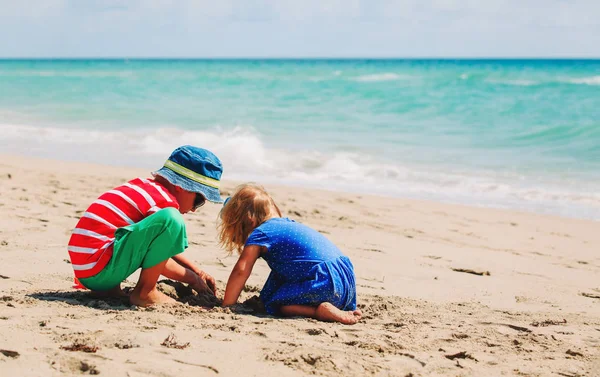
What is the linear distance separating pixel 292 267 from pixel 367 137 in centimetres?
1040

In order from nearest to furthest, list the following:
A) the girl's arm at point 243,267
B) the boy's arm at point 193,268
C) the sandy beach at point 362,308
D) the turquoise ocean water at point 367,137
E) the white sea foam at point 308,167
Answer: the sandy beach at point 362,308
the girl's arm at point 243,267
the boy's arm at point 193,268
the white sea foam at point 308,167
the turquoise ocean water at point 367,137

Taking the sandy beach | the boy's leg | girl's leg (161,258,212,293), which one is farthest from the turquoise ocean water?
the boy's leg

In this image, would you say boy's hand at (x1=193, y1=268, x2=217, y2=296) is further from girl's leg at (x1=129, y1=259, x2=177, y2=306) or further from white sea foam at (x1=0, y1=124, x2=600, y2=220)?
white sea foam at (x1=0, y1=124, x2=600, y2=220)

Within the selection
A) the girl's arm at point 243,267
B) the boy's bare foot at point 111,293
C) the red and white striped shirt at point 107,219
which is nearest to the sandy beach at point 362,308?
the boy's bare foot at point 111,293

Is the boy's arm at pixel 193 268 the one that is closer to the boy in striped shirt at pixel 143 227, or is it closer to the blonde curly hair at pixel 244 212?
the boy in striped shirt at pixel 143 227

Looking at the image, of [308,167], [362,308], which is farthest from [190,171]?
Result: [308,167]

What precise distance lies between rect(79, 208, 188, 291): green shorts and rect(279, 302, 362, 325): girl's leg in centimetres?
66

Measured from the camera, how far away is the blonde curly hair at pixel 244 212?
352 cm

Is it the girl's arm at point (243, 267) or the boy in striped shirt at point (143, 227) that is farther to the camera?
the girl's arm at point (243, 267)

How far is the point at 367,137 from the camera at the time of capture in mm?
13625

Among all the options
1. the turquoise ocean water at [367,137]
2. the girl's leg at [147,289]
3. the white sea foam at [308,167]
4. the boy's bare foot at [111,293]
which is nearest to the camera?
the girl's leg at [147,289]

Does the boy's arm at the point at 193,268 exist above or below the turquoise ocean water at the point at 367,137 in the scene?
above

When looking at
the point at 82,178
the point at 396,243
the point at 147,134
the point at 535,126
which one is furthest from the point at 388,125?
the point at 396,243

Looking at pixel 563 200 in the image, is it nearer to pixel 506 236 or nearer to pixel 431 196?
pixel 431 196
